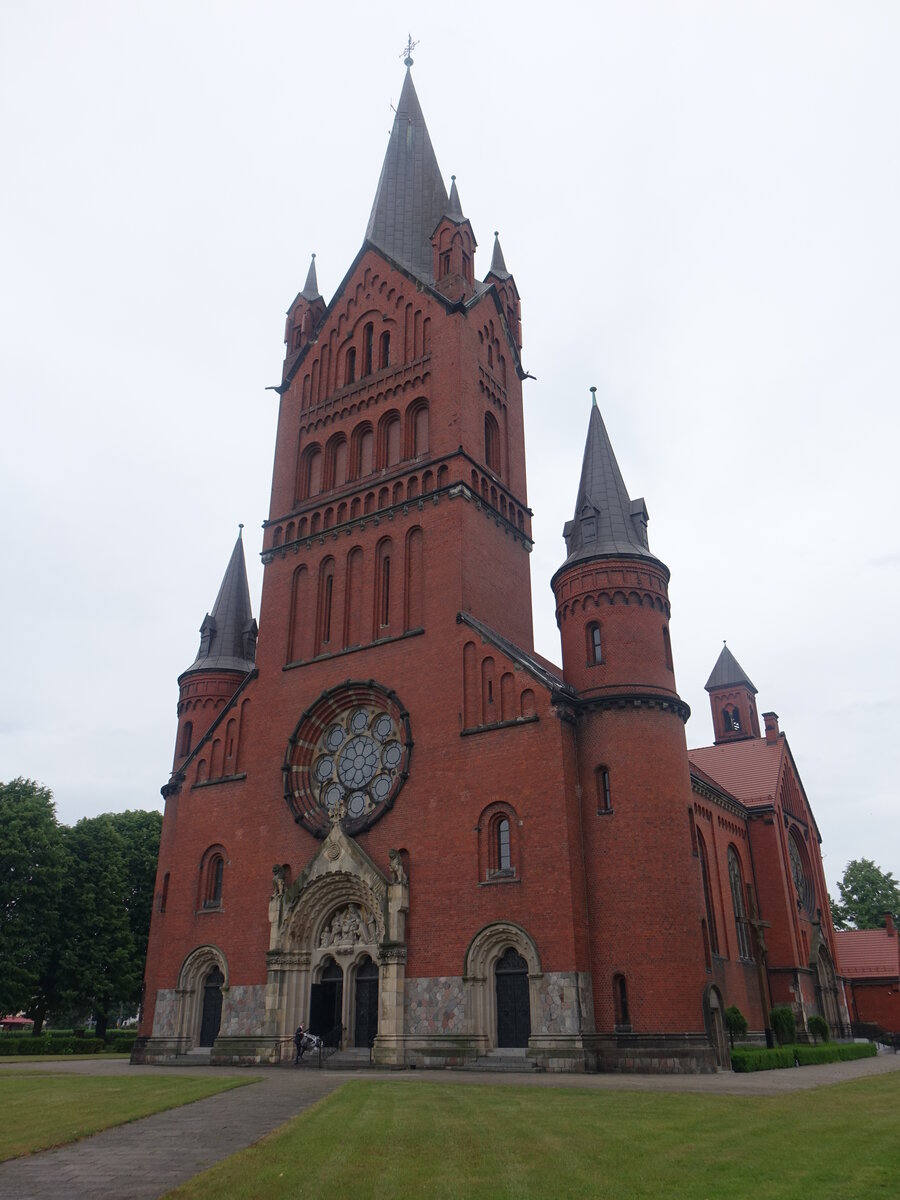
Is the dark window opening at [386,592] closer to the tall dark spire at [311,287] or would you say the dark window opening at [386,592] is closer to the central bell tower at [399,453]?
the central bell tower at [399,453]

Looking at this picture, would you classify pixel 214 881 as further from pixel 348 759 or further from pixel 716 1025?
pixel 716 1025

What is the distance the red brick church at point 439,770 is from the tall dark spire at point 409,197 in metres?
0.21

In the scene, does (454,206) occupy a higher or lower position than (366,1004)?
higher

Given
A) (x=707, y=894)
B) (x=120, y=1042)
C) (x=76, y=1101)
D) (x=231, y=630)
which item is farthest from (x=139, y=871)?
(x=76, y=1101)

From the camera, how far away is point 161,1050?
33.6m

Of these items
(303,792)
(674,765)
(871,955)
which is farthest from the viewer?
(871,955)

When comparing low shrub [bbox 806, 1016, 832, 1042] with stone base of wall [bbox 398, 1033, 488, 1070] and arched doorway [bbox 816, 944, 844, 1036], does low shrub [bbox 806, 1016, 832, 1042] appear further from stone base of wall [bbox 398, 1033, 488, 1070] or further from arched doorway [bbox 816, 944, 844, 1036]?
stone base of wall [bbox 398, 1033, 488, 1070]

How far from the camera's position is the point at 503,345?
43125 mm

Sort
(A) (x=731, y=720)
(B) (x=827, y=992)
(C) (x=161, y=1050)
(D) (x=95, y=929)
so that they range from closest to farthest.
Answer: (C) (x=161, y=1050)
(B) (x=827, y=992)
(D) (x=95, y=929)
(A) (x=731, y=720)

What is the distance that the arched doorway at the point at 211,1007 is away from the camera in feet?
111

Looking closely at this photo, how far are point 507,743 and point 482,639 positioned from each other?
13.0ft

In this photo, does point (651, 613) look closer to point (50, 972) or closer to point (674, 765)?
point (674, 765)

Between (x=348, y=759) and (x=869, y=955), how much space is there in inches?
1598

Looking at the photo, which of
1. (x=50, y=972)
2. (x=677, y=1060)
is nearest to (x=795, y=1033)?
(x=677, y=1060)
